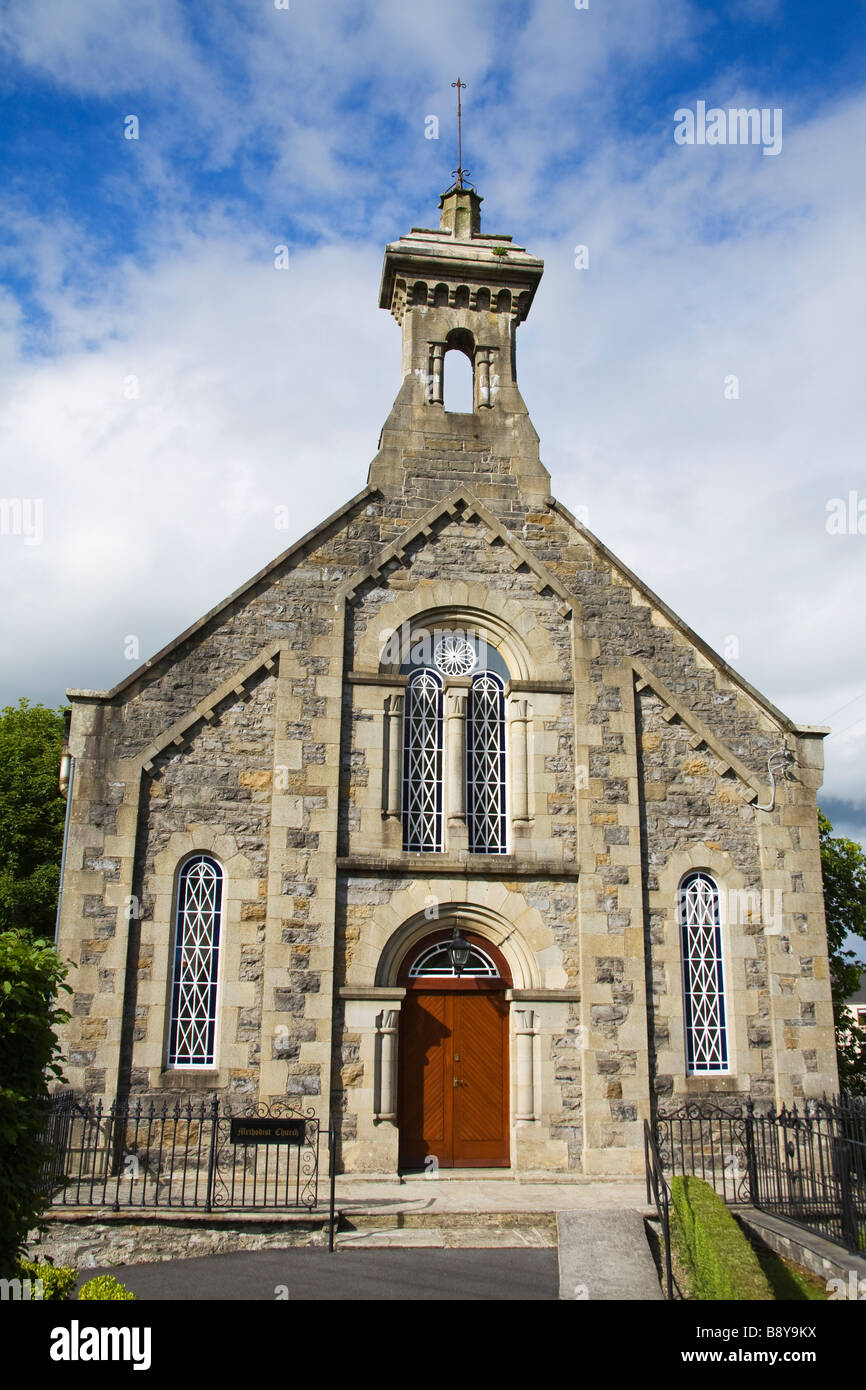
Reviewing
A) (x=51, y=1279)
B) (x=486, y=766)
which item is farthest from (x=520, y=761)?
(x=51, y=1279)

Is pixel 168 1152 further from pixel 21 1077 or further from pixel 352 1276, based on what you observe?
pixel 21 1077

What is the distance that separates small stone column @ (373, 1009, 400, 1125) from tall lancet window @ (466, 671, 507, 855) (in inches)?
101

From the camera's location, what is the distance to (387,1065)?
1385 centimetres

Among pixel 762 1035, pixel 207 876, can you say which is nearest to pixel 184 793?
pixel 207 876

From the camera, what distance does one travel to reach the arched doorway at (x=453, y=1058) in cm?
1418

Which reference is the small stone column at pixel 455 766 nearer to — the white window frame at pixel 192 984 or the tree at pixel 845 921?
the white window frame at pixel 192 984

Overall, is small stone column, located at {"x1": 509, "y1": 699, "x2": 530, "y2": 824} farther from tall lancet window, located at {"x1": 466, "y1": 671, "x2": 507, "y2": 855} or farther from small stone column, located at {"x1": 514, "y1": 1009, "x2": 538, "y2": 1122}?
small stone column, located at {"x1": 514, "y1": 1009, "x2": 538, "y2": 1122}

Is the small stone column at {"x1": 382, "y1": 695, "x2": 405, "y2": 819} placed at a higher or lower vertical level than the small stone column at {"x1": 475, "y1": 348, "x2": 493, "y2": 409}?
lower

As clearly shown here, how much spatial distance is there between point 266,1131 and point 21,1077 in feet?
19.5

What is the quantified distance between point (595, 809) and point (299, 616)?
4.94 meters

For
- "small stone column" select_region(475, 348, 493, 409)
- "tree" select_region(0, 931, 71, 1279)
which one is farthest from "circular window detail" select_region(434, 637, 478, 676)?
"tree" select_region(0, 931, 71, 1279)

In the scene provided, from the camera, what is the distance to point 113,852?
Answer: 547 inches

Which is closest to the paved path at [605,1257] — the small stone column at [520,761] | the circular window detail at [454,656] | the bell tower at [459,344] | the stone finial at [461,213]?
the small stone column at [520,761]

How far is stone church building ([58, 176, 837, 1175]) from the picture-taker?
13727 mm
